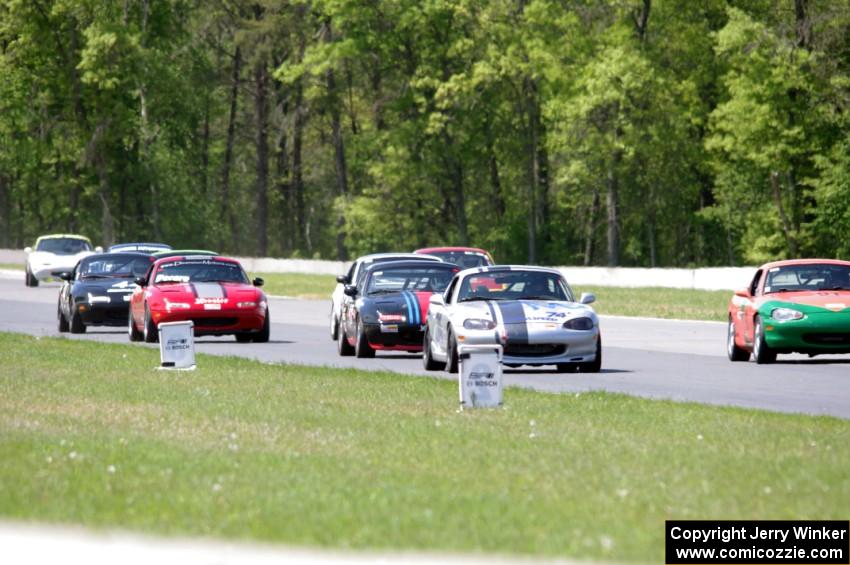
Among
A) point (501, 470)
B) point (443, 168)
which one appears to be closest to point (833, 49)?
point (443, 168)

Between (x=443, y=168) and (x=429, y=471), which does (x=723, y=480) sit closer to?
(x=429, y=471)

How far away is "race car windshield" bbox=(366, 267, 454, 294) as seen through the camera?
88.9 ft

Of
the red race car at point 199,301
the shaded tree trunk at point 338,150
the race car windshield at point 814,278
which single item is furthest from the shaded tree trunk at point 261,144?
the race car windshield at point 814,278

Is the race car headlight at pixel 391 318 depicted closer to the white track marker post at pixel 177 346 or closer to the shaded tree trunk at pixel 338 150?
the white track marker post at pixel 177 346

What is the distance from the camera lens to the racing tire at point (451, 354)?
2235cm

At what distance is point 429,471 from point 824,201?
183 feet

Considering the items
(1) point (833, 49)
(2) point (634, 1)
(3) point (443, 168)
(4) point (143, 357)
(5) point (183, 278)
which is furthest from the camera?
(3) point (443, 168)

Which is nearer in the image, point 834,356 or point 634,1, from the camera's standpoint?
point 834,356

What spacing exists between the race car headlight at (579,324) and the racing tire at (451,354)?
1396 mm

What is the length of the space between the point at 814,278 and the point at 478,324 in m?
5.84

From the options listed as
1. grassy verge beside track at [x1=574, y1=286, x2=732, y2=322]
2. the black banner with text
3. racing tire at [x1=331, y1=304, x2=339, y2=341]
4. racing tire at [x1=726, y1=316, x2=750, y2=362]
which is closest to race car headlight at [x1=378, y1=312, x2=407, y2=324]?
racing tire at [x1=331, y1=304, x2=339, y2=341]

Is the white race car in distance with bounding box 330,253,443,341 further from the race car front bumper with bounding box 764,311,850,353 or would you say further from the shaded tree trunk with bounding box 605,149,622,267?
the shaded tree trunk with bounding box 605,149,622,267

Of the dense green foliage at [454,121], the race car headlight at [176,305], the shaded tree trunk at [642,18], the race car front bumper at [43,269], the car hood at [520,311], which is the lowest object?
the race car front bumper at [43,269]

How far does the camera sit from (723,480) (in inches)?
438
